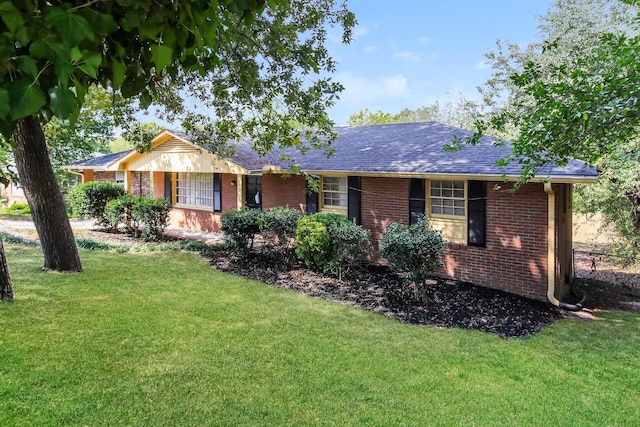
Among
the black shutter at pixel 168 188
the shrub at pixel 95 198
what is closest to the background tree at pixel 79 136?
the shrub at pixel 95 198

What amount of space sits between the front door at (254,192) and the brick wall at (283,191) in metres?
0.68

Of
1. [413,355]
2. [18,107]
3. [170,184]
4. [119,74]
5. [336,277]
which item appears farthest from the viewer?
[170,184]

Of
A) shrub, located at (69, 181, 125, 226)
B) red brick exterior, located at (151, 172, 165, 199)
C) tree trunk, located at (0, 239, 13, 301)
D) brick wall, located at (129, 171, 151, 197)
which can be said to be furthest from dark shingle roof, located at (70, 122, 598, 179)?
brick wall, located at (129, 171, 151, 197)

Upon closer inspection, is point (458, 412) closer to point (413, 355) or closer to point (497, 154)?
point (413, 355)

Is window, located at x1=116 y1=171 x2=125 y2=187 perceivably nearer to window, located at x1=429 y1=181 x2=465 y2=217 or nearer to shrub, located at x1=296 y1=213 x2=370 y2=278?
shrub, located at x1=296 y1=213 x2=370 y2=278

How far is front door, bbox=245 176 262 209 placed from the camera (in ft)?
50.1

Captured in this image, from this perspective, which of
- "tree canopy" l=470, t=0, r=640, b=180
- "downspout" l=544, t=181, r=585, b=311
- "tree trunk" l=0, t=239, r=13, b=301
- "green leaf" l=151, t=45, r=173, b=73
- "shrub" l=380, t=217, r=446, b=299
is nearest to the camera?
"green leaf" l=151, t=45, r=173, b=73

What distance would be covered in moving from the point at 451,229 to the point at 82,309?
7.89 metres

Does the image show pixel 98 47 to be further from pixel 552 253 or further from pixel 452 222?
pixel 452 222

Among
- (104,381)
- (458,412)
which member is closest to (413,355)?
(458,412)

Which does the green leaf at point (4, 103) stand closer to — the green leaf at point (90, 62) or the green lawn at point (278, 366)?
the green leaf at point (90, 62)

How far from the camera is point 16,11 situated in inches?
51.6

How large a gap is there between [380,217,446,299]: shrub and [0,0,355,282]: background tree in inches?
91.5

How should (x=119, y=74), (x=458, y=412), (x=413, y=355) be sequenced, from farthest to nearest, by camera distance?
(x=413, y=355) < (x=458, y=412) < (x=119, y=74)
